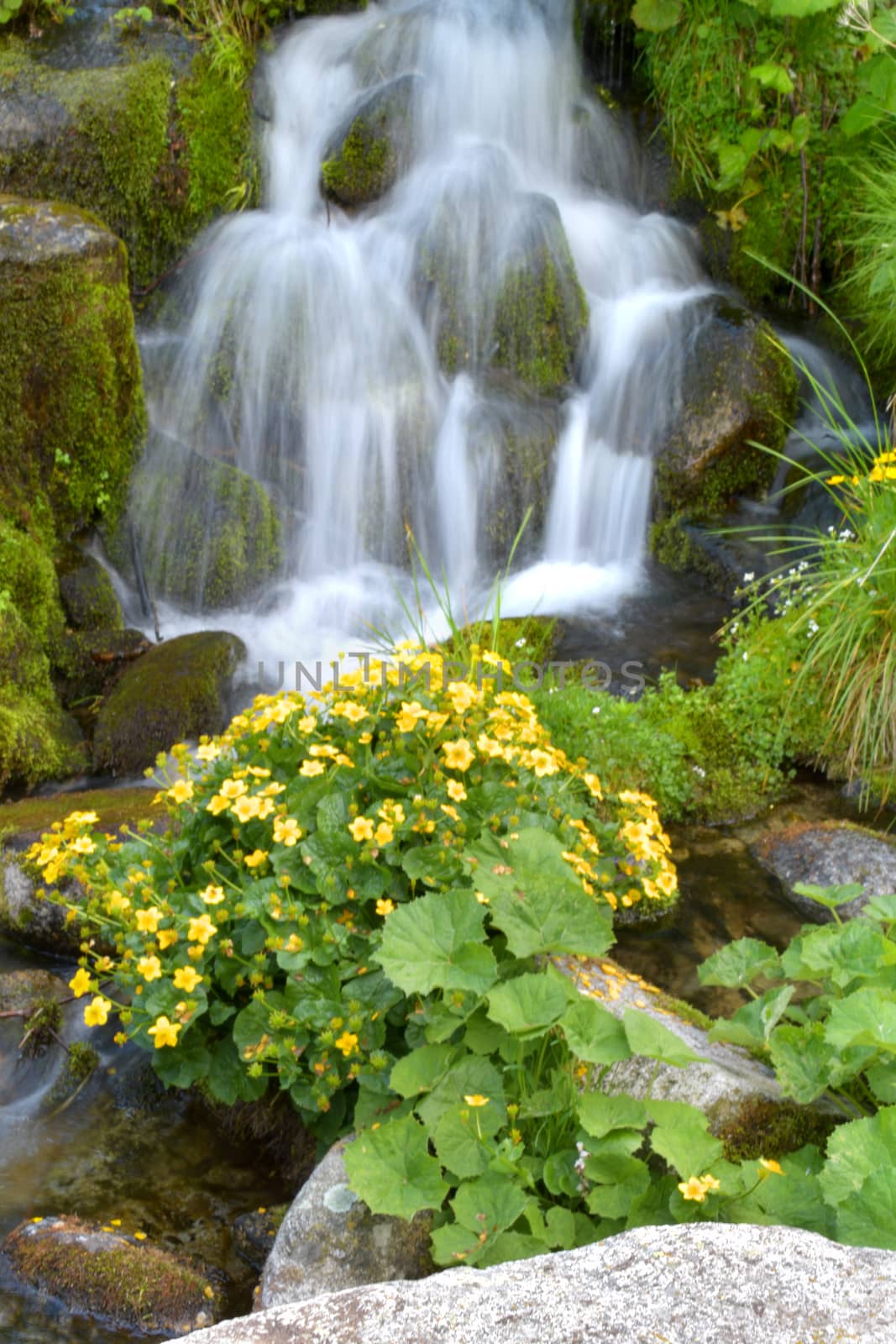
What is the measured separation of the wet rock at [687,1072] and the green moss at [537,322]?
555 centimetres

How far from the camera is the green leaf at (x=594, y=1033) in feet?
6.98

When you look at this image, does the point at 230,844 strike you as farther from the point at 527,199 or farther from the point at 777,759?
the point at 527,199

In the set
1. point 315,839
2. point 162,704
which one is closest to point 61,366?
point 162,704

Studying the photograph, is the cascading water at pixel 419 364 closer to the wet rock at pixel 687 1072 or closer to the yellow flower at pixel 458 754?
the yellow flower at pixel 458 754

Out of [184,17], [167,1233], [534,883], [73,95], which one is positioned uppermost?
[184,17]

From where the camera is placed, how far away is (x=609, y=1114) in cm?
211

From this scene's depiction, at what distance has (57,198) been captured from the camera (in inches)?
297

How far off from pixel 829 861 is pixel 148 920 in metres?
2.76

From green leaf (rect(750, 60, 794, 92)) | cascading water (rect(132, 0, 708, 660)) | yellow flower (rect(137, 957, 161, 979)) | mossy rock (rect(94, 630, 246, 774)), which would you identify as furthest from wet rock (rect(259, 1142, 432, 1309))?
green leaf (rect(750, 60, 794, 92))

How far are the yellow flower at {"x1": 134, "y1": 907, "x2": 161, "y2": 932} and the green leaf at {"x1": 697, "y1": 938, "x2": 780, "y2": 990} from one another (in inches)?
49.1

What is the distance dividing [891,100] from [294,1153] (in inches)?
279

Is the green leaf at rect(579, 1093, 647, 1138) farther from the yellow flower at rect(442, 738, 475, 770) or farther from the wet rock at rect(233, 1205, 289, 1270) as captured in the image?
the wet rock at rect(233, 1205, 289, 1270)

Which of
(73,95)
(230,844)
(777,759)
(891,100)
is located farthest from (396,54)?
(230,844)

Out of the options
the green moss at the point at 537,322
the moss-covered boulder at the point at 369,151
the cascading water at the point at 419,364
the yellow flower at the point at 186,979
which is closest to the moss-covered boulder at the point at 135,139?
the cascading water at the point at 419,364
